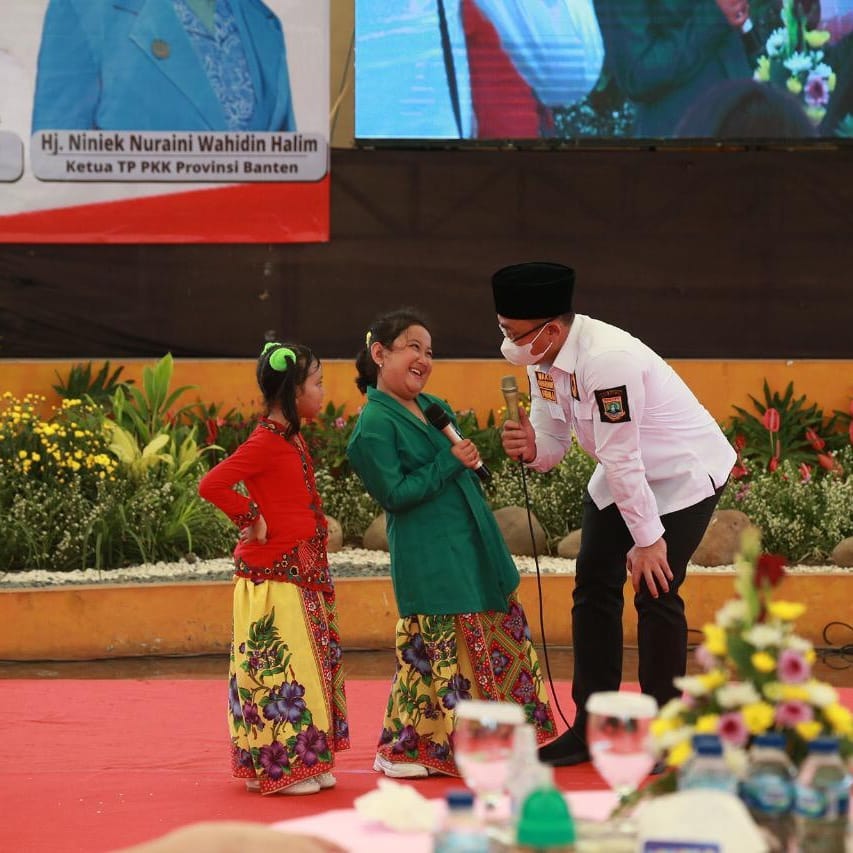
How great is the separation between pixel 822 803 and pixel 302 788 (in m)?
2.52

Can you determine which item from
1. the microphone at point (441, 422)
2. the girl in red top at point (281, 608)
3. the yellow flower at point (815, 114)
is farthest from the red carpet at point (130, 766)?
the yellow flower at point (815, 114)

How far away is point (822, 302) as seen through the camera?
901 cm

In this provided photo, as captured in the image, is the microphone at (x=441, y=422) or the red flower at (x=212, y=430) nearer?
the microphone at (x=441, y=422)

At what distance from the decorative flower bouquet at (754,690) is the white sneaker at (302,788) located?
2347mm

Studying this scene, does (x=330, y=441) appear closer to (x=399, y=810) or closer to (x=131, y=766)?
(x=131, y=766)

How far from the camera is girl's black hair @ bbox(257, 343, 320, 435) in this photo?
4059 millimetres

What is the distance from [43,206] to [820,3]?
4.64 meters

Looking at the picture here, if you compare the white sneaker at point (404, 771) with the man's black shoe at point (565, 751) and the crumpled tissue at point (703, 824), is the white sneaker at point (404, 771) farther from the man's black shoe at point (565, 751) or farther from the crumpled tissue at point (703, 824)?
the crumpled tissue at point (703, 824)

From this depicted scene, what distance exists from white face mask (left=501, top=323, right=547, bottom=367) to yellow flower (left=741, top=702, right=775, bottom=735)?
2277mm

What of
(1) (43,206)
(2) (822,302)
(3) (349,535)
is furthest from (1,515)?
(2) (822,302)

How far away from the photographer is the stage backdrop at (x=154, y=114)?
8.55 metres

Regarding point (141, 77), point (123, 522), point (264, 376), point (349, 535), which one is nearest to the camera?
point (264, 376)

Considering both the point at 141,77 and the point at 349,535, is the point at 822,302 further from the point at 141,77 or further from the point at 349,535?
the point at 141,77

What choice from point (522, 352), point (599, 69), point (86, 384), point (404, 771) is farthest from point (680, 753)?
point (599, 69)
